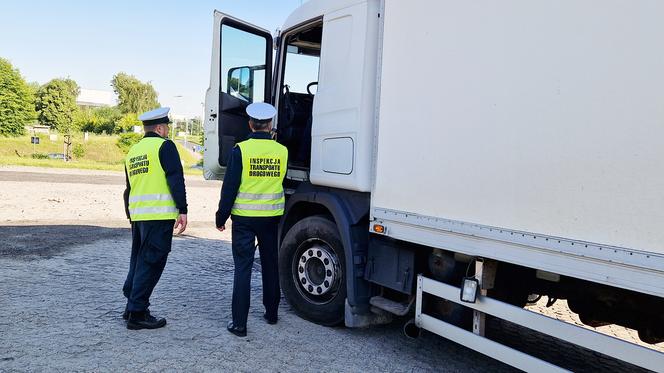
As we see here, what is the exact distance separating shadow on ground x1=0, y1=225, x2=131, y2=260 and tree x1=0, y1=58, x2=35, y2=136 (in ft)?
152

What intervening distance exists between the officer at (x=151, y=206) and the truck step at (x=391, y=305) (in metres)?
1.65

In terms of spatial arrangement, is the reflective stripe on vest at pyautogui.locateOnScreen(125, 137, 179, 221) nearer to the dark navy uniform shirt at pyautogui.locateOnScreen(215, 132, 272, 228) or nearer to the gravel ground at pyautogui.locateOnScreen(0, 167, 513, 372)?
the dark navy uniform shirt at pyautogui.locateOnScreen(215, 132, 272, 228)

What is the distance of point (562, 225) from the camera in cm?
252

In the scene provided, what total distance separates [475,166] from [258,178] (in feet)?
6.01

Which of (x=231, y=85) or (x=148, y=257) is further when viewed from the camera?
(x=231, y=85)

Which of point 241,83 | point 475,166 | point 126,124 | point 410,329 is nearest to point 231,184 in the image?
point 241,83

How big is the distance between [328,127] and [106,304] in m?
2.59

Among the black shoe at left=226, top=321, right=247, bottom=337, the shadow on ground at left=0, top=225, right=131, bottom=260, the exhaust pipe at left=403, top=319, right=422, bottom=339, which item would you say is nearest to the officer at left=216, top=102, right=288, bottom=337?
the black shoe at left=226, top=321, right=247, bottom=337

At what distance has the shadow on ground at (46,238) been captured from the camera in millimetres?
6598

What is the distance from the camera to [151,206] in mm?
3951

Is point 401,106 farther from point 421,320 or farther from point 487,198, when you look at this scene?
point 421,320

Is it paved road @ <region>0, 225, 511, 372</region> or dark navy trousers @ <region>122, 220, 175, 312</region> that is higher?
dark navy trousers @ <region>122, 220, 175, 312</region>

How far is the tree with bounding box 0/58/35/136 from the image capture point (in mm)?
47094

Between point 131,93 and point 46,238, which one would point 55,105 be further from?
point 46,238
